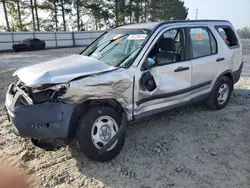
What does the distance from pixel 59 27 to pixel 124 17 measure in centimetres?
984

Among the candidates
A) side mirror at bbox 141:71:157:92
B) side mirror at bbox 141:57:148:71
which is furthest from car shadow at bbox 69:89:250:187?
side mirror at bbox 141:57:148:71

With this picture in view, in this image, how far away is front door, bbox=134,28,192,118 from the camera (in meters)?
3.52

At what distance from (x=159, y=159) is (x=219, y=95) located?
2.39m

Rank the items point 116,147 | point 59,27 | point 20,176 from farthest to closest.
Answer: point 59,27 < point 116,147 < point 20,176

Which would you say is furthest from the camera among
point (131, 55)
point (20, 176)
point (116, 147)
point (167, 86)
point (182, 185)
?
point (167, 86)

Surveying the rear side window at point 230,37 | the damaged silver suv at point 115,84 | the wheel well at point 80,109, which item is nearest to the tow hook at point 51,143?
the damaged silver suv at point 115,84

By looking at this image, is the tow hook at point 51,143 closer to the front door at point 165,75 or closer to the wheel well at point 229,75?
the front door at point 165,75

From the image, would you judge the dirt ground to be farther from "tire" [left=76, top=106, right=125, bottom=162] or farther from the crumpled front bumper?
the crumpled front bumper

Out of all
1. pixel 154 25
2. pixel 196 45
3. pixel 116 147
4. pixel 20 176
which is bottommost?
pixel 20 176

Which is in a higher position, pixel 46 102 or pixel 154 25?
pixel 154 25

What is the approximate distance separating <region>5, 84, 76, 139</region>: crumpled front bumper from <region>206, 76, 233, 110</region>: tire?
120 inches

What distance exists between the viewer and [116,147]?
3.26 m

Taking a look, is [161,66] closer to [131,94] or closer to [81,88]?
[131,94]

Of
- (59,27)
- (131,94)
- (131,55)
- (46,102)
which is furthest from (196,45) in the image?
(59,27)
